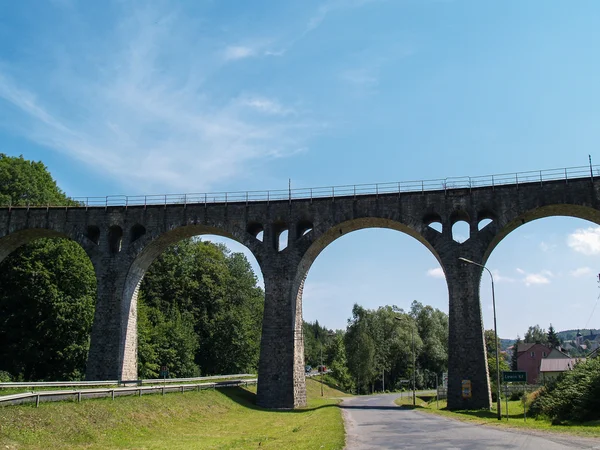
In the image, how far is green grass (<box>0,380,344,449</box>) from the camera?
20.0 metres

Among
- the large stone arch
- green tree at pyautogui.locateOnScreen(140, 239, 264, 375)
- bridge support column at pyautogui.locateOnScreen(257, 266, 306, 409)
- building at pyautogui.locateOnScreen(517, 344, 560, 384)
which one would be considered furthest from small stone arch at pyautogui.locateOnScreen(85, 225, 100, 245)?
building at pyautogui.locateOnScreen(517, 344, 560, 384)

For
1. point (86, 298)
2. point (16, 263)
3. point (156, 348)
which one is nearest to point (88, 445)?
point (86, 298)

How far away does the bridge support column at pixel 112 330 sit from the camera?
4134 cm

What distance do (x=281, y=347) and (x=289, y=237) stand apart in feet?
27.0

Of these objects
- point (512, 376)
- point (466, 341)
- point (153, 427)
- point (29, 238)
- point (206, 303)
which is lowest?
point (153, 427)

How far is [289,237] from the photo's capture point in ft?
137

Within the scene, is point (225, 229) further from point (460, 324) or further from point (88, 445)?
point (88, 445)

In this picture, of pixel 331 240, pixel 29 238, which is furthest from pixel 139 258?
pixel 331 240

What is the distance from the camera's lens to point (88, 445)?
21.2 meters

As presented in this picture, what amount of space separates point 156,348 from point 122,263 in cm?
1845

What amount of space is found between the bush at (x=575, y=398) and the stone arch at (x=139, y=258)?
21810 mm

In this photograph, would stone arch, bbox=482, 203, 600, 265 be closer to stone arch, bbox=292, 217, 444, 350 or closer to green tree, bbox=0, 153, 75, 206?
stone arch, bbox=292, 217, 444, 350

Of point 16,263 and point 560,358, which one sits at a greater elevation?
point 16,263

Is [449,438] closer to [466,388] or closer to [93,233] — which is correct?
[466,388]
